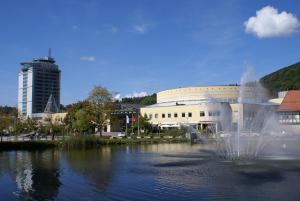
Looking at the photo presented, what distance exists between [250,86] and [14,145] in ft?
108

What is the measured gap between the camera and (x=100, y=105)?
7875cm

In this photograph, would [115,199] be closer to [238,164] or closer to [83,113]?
[238,164]

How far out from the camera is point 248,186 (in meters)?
19.7

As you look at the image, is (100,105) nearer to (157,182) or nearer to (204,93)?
(157,182)

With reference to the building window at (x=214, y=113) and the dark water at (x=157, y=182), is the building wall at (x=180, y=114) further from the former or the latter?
the dark water at (x=157, y=182)

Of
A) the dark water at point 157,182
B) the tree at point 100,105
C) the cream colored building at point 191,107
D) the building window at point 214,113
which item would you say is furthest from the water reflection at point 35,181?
the cream colored building at point 191,107

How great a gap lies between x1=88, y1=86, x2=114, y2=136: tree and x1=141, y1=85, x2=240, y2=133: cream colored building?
38414 mm

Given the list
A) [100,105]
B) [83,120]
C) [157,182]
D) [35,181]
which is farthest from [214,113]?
[35,181]

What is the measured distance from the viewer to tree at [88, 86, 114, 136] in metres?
77.7

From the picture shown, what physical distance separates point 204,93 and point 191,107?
43.2ft

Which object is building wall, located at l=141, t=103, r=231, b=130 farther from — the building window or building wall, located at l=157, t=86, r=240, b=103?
building wall, located at l=157, t=86, r=240, b=103

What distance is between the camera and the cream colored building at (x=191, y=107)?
118 m

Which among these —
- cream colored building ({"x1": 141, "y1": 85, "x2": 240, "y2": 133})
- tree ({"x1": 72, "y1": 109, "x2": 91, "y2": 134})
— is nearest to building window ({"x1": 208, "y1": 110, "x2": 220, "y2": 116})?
cream colored building ({"x1": 141, "y1": 85, "x2": 240, "y2": 133})

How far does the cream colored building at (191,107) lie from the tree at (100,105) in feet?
126
